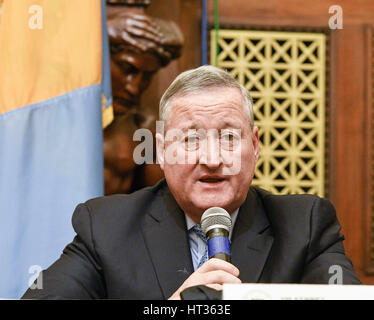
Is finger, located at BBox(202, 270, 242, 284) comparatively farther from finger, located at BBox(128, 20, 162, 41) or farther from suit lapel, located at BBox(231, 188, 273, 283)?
finger, located at BBox(128, 20, 162, 41)

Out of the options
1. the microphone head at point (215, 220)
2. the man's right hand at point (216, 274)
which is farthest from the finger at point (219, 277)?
the microphone head at point (215, 220)

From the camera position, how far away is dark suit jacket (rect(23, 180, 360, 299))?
1420 millimetres

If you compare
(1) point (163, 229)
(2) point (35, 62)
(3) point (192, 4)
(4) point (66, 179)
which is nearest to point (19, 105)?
(2) point (35, 62)

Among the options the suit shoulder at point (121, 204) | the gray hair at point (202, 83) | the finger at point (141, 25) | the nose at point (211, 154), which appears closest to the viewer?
the nose at point (211, 154)

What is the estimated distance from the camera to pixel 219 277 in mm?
1020

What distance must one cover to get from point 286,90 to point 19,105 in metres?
1.50

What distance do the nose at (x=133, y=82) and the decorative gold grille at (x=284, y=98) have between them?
58 centimetres

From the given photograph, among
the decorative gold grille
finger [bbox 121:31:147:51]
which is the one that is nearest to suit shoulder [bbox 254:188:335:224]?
finger [bbox 121:31:147:51]

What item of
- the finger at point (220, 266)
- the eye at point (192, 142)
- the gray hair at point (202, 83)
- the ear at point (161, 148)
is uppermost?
the gray hair at point (202, 83)

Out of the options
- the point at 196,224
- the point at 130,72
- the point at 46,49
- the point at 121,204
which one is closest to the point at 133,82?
the point at 130,72

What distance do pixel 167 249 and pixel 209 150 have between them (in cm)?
34

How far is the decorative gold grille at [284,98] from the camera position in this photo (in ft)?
9.65

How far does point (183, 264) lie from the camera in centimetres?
146

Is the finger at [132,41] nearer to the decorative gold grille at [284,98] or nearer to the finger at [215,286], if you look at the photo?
the decorative gold grille at [284,98]
